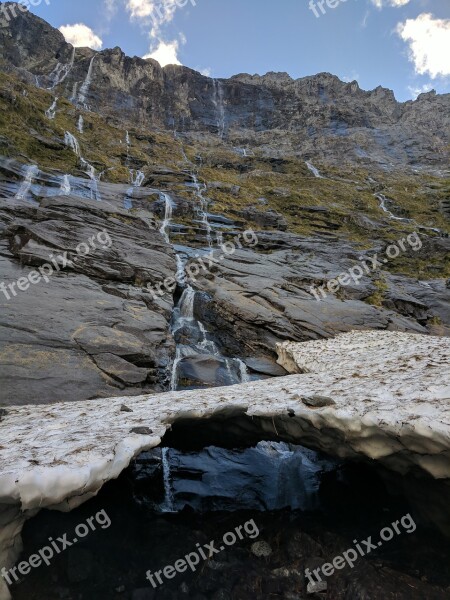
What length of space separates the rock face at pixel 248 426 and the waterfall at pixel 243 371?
7.86m

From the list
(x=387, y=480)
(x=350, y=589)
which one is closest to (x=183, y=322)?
(x=387, y=480)

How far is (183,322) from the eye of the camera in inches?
830

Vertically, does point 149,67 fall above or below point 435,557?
above

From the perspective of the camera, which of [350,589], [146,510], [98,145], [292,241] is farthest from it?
[98,145]

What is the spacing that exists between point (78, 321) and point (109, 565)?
9991 millimetres

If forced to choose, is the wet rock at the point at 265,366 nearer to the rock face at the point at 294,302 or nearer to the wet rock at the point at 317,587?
the rock face at the point at 294,302

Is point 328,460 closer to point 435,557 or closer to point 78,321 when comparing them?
point 435,557

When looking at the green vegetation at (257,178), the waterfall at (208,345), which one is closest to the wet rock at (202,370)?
the waterfall at (208,345)

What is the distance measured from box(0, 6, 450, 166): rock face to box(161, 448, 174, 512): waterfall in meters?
111

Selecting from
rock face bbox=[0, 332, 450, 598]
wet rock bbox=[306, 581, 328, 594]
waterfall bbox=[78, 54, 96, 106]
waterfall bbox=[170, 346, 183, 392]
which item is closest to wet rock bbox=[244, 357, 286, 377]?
waterfall bbox=[170, 346, 183, 392]

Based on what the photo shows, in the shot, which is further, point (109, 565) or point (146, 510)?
point (146, 510)

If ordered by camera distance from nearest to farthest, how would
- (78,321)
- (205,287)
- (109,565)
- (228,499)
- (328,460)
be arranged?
(109,565) < (228,499) < (328,460) < (78,321) < (205,287)

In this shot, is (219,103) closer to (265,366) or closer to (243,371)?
(265,366)

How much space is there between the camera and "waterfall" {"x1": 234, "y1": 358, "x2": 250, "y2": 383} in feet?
56.9
